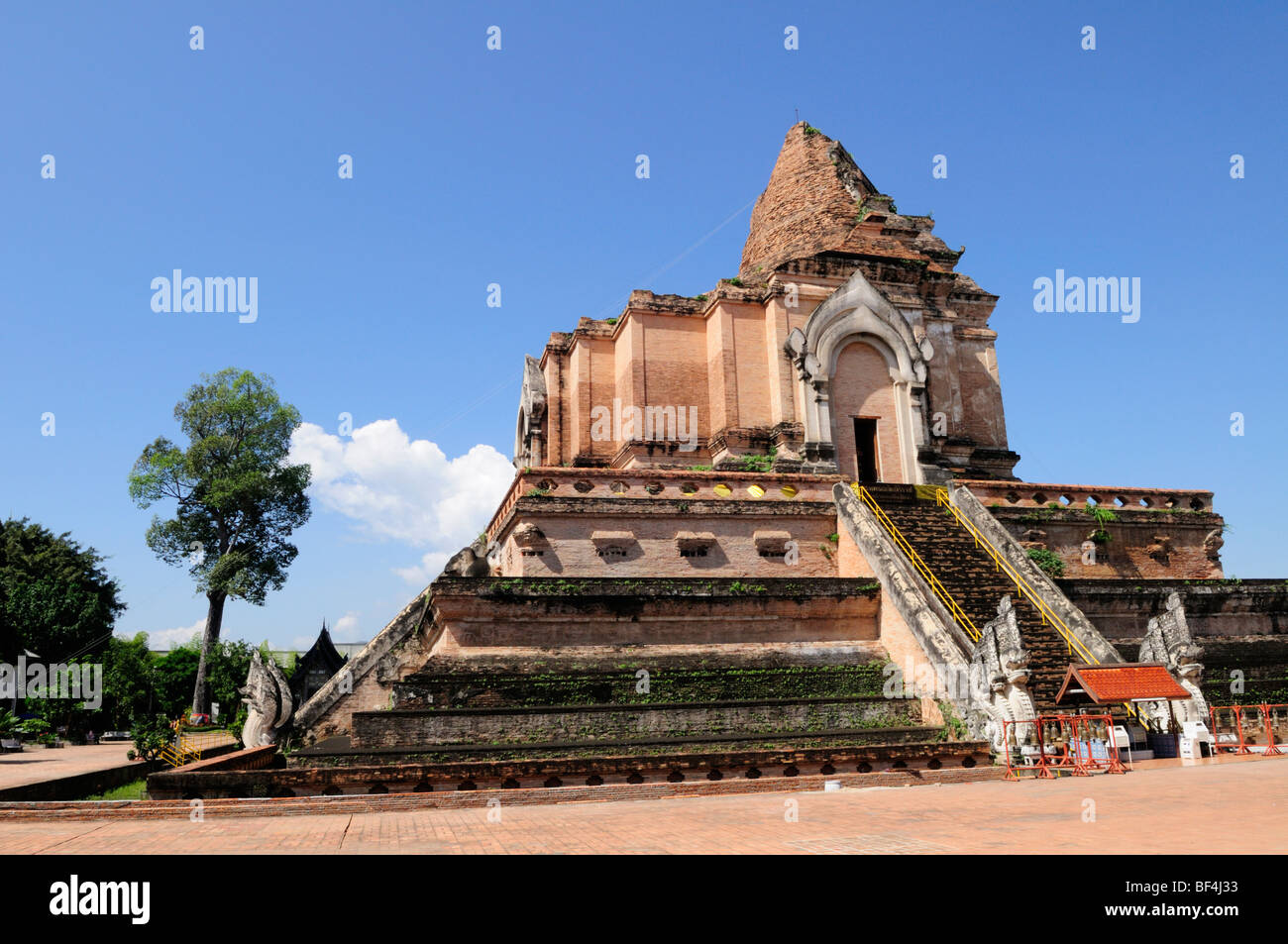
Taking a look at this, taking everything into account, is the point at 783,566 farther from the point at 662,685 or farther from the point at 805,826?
the point at 805,826

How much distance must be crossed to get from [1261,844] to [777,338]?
16554 millimetres

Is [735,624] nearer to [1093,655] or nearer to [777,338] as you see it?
[1093,655]

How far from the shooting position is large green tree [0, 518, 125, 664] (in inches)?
1387

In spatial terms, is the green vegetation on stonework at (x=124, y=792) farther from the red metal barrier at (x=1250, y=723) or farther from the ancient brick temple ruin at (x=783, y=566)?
the red metal barrier at (x=1250, y=723)

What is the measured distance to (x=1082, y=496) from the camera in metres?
19.8

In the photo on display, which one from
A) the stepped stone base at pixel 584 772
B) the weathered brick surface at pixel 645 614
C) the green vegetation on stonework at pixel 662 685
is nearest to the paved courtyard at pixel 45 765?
the stepped stone base at pixel 584 772

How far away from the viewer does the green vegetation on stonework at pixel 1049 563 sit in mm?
18156

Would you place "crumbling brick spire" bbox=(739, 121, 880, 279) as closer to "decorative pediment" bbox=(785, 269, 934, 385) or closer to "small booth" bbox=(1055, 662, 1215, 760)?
"decorative pediment" bbox=(785, 269, 934, 385)

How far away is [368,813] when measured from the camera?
9430mm

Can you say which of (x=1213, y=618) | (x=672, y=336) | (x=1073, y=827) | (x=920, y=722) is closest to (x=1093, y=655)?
(x=920, y=722)

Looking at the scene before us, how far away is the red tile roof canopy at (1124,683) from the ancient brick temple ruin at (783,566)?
69 centimetres

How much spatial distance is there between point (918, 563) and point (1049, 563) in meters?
3.61

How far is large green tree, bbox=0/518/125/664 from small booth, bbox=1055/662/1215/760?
113 feet

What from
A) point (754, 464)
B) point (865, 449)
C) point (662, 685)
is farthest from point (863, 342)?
point (662, 685)
